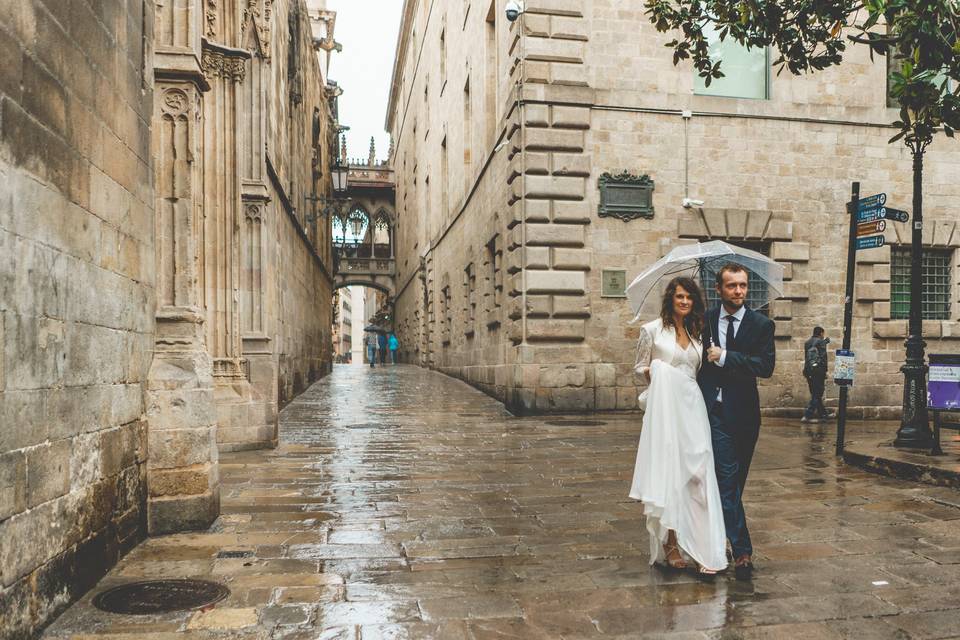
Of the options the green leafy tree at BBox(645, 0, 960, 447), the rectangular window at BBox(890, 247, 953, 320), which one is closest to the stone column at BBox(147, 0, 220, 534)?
the green leafy tree at BBox(645, 0, 960, 447)

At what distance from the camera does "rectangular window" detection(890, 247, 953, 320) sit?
15.7 metres

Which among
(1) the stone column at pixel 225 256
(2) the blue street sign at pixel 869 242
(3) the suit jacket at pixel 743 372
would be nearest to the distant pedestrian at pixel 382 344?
(1) the stone column at pixel 225 256

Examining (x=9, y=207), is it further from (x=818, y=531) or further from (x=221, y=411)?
(x=221, y=411)

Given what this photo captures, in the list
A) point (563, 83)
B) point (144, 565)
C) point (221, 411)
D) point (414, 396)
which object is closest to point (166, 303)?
point (144, 565)

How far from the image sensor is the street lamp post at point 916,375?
917 cm

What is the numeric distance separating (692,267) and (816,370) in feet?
32.3

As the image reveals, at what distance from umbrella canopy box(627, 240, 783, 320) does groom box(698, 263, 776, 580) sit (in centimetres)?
44

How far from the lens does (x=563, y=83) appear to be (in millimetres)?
14734

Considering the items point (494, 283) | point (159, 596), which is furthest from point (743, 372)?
point (494, 283)

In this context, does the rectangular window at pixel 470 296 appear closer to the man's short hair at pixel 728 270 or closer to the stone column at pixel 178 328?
the stone column at pixel 178 328

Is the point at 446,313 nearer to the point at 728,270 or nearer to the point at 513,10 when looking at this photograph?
the point at 513,10

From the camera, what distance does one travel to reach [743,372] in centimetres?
482

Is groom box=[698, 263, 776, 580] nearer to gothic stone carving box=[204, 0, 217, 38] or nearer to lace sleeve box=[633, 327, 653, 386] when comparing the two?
lace sleeve box=[633, 327, 653, 386]

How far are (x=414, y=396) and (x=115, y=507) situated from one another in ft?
44.7
